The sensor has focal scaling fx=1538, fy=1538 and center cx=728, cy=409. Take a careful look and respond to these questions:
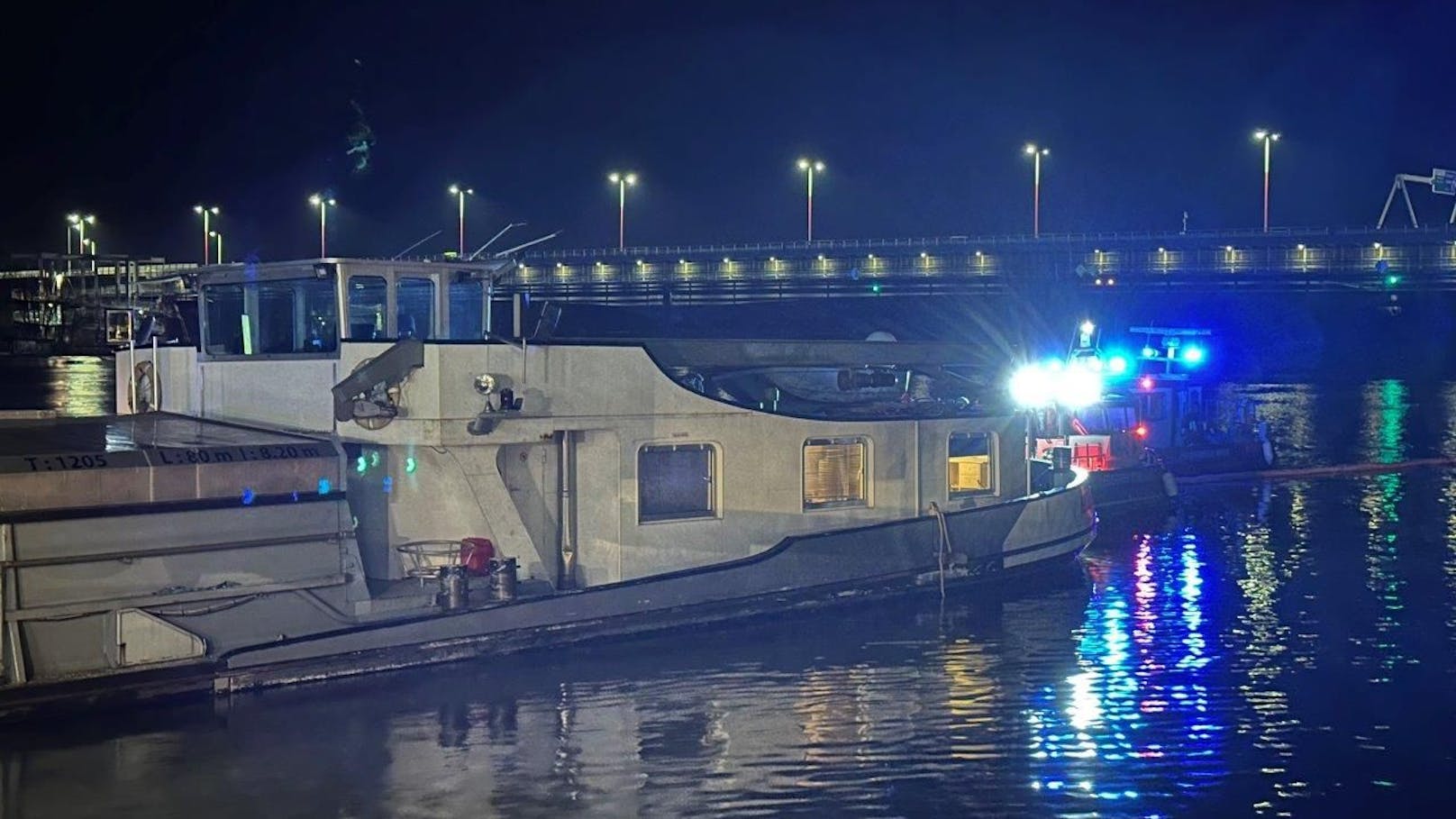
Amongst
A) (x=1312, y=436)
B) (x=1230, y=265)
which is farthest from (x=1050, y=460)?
(x=1230, y=265)

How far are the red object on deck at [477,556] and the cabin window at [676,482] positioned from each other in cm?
209

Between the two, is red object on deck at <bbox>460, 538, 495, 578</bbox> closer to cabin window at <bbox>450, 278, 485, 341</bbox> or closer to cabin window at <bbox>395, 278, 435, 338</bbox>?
cabin window at <bbox>395, 278, 435, 338</bbox>

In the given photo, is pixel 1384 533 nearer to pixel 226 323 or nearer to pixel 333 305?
pixel 333 305

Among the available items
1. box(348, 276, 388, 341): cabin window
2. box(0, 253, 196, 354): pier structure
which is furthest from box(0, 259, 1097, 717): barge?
box(0, 253, 196, 354): pier structure

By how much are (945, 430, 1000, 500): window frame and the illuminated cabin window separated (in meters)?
1.66

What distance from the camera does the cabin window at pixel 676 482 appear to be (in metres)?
17.9

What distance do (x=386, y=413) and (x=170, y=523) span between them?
2538 mm

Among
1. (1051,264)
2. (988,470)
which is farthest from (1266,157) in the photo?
(988,470)

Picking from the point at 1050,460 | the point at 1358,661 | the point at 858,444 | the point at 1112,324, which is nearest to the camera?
the point at 1358,661

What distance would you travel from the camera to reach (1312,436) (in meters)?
67.1

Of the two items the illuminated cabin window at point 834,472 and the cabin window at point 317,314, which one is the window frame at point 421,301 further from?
the illuminated cabin window at point 834,472

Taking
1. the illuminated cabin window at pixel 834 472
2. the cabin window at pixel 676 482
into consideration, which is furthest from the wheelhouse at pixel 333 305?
the illuminated cabin window at pixel 834 472

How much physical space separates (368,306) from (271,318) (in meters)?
1.20

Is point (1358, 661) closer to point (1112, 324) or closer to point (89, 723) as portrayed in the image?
point (89, 723)
